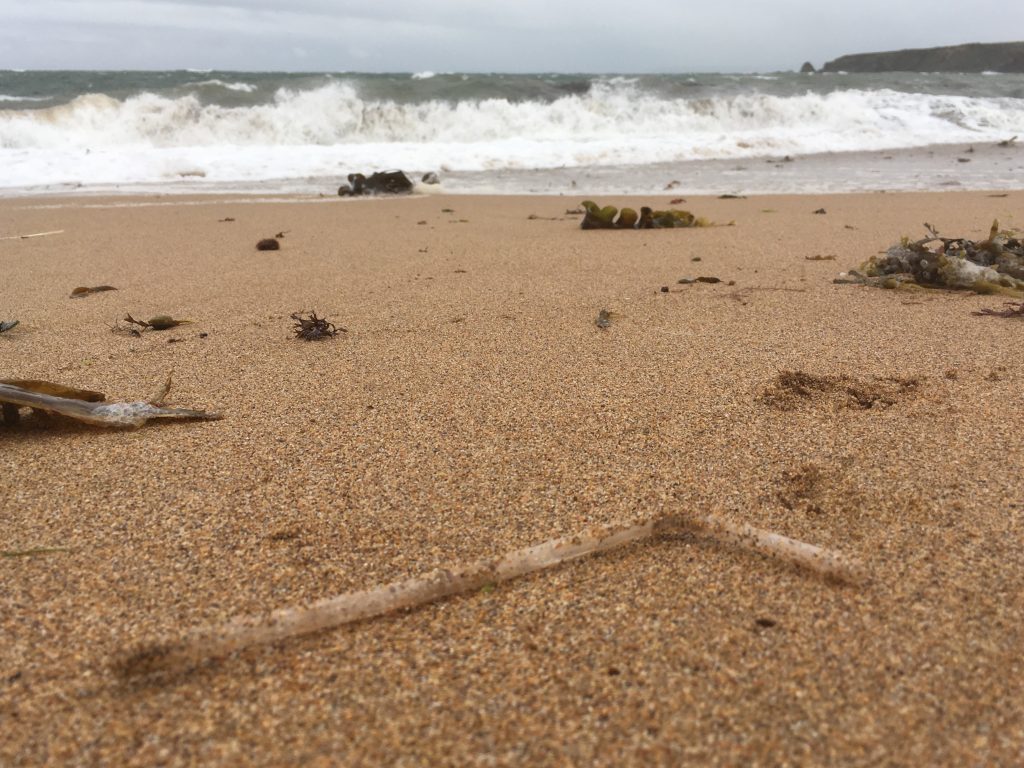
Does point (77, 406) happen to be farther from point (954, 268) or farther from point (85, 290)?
point (954, 268)

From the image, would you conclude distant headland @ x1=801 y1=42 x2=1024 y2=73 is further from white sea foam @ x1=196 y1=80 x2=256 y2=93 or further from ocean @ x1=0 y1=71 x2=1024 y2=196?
white sea foam @ x1=196 y1=80 x2=256 y2=93

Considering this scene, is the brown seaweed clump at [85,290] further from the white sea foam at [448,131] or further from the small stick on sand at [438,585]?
the white sea foam at [448,131]

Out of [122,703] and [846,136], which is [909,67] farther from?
[122,703]

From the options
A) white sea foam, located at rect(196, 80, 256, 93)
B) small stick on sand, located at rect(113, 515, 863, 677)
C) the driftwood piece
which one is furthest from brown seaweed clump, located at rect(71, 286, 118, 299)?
white sea foam, located at rect(196, 80, 256, 93)

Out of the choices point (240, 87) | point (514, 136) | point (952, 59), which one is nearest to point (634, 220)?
point (514, 136)

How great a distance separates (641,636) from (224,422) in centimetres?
131

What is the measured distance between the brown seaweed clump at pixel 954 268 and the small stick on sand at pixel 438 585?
8.04 ft

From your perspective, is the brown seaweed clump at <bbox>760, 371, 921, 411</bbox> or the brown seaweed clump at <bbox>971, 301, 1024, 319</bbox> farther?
the brown seaweed clump at <bbox>971, 301, 1024, 319</bbox>

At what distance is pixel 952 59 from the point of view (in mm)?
52094

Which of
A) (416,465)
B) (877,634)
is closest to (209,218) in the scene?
(416,465)

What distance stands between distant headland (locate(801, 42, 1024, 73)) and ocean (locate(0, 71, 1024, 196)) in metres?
35.0

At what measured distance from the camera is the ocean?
32.4ft

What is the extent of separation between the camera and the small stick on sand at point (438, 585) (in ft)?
3.81

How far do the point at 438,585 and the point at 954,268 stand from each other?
10.0 feet
